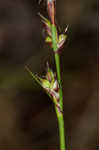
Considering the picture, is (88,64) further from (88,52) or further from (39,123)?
(39,123)

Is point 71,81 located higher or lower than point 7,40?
lower

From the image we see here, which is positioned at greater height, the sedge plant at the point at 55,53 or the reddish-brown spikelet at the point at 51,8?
the reddish-brown spikelet at the point at 51,8

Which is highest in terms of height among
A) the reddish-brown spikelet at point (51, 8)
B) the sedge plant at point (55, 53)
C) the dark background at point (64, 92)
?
the reddish-brown spikelet at point (51, 8)

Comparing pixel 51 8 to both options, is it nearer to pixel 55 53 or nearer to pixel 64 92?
pixel 55 53

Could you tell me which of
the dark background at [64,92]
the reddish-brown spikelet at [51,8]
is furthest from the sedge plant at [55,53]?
the dark background at [64,92]

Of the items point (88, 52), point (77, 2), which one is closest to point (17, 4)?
point (77, 2)

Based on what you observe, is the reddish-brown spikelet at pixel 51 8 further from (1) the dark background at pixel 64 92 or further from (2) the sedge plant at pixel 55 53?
(1) the dark background at pixel 64 92

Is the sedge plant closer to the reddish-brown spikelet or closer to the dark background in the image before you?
the reddish-brown spikelet

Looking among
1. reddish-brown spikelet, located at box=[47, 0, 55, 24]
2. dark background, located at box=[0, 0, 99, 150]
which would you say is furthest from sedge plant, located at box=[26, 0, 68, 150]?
dark background, located at box=[0, 0, 99, 150]
